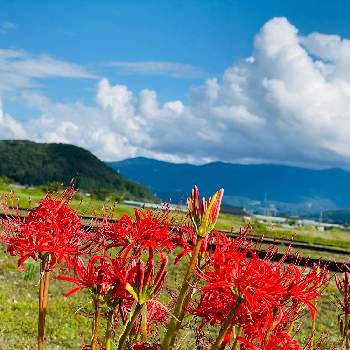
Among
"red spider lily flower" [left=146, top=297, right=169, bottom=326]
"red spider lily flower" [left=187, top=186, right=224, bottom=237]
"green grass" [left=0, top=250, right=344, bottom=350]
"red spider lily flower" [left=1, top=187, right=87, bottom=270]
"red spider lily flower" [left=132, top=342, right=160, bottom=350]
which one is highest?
"red spider lily flower" [left=187, top=186, right=224, bottom=237]

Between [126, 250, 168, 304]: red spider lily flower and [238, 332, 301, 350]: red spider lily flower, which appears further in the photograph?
[238, 332, 301, 350]: red spider lily flower

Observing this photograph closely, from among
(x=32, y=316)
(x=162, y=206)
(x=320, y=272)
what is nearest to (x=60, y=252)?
(x=162, y=206)

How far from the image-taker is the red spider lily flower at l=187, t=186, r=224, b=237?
3385mm

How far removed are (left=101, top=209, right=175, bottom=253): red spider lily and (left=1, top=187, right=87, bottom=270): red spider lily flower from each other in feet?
0.84

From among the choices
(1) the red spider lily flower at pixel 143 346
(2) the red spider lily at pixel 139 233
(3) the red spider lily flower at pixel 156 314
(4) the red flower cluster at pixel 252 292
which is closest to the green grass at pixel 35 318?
(3) the red spider lily flower at pixel 156 314

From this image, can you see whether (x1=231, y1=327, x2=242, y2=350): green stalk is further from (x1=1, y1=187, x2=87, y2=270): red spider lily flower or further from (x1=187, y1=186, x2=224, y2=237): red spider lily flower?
(x1=1, y1=187, x2=87, y2=270): red spider lily flower

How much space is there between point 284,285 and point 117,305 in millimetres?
1004

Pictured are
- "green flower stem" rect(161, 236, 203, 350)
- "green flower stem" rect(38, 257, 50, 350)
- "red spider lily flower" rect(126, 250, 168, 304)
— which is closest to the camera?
"red spider lily flower" rect(126, 250, 168, 304)

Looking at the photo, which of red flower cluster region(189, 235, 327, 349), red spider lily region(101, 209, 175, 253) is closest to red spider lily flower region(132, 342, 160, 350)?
red flower cluster region(189, 235, 327, 349)

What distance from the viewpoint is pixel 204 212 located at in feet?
11.1

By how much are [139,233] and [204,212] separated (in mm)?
736

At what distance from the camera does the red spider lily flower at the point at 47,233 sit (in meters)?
4.02

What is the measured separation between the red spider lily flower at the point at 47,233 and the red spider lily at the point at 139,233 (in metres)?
0.26

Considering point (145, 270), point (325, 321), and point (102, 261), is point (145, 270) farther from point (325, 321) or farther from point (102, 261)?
point (325, 321)
